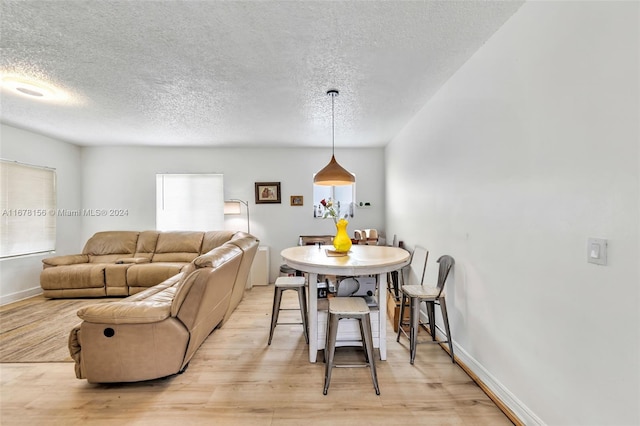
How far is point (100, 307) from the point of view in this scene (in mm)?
1878

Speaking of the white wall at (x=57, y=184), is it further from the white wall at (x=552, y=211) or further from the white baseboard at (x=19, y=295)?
the white wall at (x=552, y=211)

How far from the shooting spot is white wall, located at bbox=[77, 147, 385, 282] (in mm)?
4770

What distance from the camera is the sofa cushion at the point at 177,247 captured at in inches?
168

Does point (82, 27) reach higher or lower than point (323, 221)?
higher

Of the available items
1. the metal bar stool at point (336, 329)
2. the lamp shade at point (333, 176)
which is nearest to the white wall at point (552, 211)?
the metal bar stool at point (336, 329)

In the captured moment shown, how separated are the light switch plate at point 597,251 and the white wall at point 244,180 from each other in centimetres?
385

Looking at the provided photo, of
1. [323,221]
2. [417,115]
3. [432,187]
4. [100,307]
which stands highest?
[417,115]

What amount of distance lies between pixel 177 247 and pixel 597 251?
4.83 meters

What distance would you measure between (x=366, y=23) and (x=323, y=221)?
356cm

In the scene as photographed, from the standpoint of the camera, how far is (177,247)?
4.36 m

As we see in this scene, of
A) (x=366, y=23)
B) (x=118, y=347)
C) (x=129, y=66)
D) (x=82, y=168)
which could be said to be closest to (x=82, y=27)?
(x=129, y=66)

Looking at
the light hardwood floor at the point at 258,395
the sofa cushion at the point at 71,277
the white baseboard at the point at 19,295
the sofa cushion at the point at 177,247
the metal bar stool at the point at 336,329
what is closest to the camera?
the light hardwood floor at the point at 258,395

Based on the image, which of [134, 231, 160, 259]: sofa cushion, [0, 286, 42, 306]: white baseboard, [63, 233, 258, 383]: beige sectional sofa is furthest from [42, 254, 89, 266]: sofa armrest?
[63, 233, 258, 383]: beige sectional sofa

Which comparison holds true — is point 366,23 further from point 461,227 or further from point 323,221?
point 323,221
